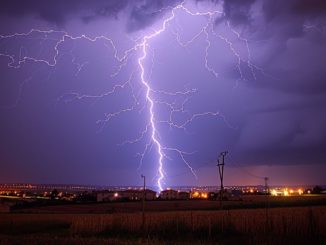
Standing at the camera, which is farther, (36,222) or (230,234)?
(36,222)

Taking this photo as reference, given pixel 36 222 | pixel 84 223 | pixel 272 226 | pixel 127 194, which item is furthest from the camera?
pixel 127 194

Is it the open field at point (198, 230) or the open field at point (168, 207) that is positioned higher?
the open field at point (168, 207)

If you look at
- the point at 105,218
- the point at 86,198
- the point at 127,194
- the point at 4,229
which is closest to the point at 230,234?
the point at 105,218

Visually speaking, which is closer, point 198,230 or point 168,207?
point 198,230

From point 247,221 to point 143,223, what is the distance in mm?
5746

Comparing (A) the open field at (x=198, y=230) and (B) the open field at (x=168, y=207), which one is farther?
(B) the open field at (x=168, y=207)

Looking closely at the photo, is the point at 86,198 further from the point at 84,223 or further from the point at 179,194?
the point at 84,223

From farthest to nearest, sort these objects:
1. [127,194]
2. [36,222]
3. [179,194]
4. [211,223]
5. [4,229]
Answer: [179,194]
[127,194]
[36,222]
[4,229]
[211,223]

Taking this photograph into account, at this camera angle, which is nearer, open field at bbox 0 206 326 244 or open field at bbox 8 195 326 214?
open field at bbox 0 206 326 244

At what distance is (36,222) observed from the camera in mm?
36969

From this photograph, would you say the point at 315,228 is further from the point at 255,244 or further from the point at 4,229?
the point at 4,229

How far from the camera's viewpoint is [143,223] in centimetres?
2677

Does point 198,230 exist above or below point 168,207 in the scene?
below

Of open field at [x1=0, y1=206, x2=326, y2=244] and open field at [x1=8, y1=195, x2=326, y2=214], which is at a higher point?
open field at [x1=8, y1=195, x2=326, y2=214]
